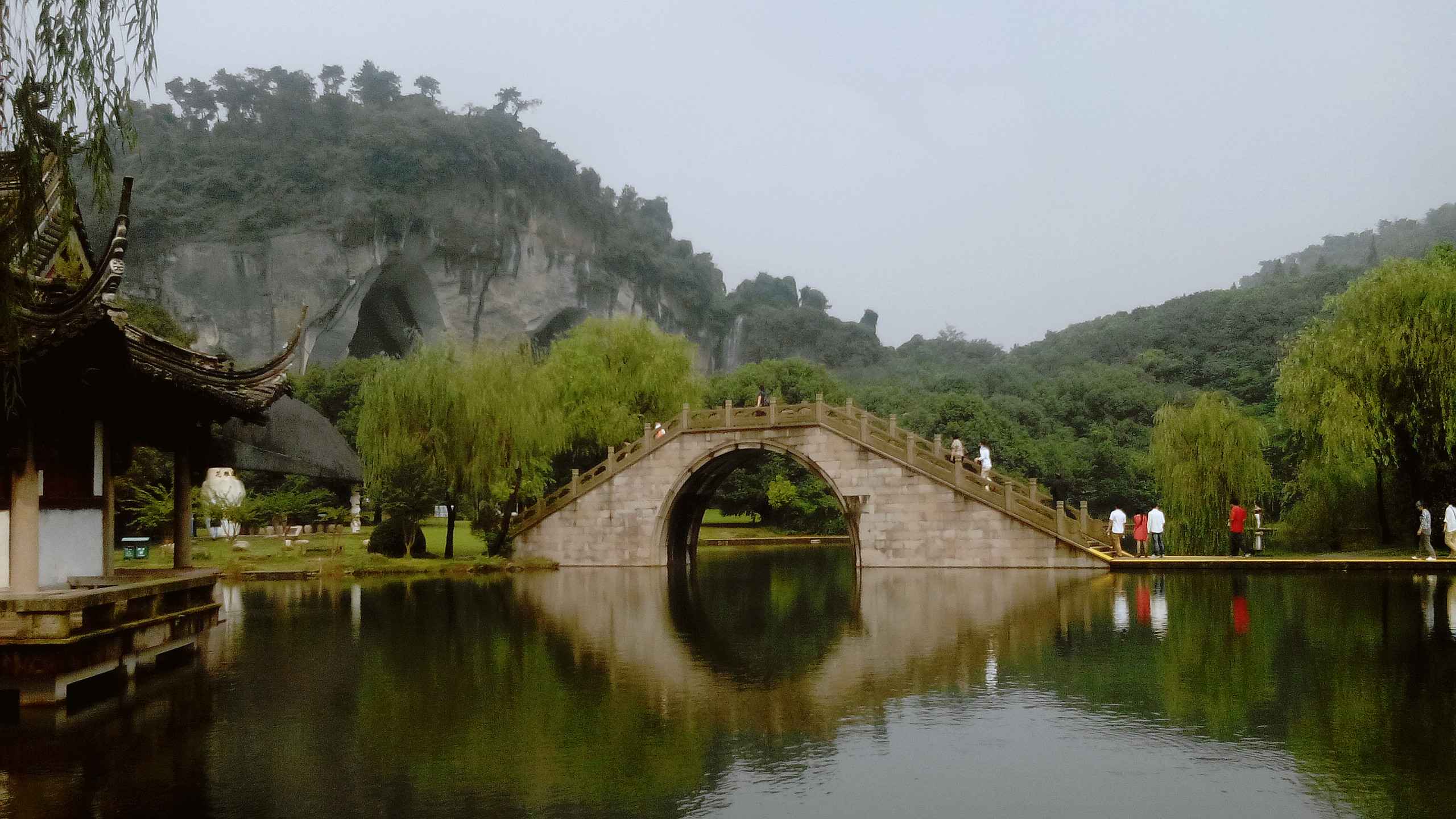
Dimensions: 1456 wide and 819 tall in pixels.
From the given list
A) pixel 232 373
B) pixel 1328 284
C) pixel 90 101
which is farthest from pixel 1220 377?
pixel 90 101

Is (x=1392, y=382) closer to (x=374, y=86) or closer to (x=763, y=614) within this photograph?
(x=763, y=614)

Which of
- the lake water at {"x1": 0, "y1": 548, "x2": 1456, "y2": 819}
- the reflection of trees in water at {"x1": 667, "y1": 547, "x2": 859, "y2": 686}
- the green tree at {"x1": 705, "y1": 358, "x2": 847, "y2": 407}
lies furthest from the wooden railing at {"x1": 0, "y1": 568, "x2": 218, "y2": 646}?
the green tree at {"x1": 705, "y1": 358, "x2": 847, "y2": 407}

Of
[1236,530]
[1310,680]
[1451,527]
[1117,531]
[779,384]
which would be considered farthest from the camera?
[779,384]

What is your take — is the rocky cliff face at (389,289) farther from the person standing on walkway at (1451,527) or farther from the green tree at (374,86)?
the person standing on walkway at (1451,527)

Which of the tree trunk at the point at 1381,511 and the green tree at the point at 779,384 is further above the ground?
the green tree at the point at 779,384

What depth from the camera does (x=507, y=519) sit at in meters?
29.9

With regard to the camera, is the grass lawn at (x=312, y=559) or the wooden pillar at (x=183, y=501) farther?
the grass lawn at (x=312, y=559)

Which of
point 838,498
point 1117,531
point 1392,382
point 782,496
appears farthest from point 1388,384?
point 782,496

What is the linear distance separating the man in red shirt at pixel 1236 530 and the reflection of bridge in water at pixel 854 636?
12.3 ft

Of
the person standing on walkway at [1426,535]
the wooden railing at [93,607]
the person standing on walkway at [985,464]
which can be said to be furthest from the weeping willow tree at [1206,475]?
the wooden railing at [93,607]

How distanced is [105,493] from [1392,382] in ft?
75.8

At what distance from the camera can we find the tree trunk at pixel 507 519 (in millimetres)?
29547

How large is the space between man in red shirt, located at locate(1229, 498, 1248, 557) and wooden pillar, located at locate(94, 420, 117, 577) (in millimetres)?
21236

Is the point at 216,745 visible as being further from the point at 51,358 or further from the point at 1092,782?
the point at 1092,782
